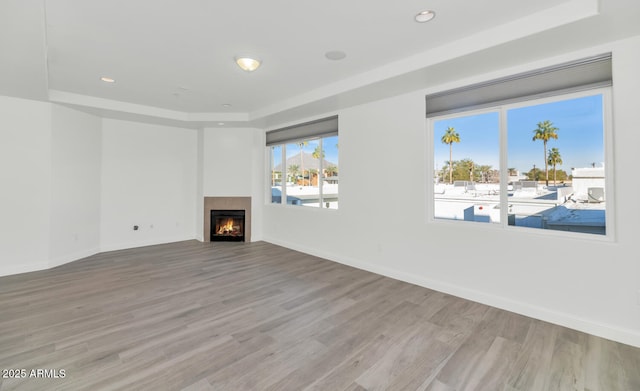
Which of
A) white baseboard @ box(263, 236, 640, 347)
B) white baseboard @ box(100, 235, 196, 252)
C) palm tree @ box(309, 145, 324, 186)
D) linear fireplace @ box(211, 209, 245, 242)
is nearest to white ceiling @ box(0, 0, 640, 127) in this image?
palm tree @ box(309, 145, 324, 186)

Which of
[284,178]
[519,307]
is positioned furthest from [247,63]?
[519,307]

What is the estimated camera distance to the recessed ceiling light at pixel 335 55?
313cm

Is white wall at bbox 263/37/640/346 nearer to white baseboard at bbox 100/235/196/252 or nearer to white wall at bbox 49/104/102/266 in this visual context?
white baseboard at bbox 100/235/196/252

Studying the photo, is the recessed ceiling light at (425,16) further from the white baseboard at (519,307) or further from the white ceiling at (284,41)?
the white baseboard at (519,307)

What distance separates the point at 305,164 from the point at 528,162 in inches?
146

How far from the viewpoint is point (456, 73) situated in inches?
125

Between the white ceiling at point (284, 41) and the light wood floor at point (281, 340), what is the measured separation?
2.58m

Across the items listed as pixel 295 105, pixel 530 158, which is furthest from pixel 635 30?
pixel 295 105

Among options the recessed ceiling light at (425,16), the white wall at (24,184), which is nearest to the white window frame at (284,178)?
the recessed ceiling light at (425,16)

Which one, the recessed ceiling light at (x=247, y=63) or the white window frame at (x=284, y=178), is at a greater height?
the recessed ceiling light at (x=247, y=63)

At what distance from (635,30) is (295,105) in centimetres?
376

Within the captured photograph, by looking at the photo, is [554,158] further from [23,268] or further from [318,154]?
[23,268]

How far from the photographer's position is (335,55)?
3.19 metres

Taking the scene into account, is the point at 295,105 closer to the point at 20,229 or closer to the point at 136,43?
the point at 136,43
